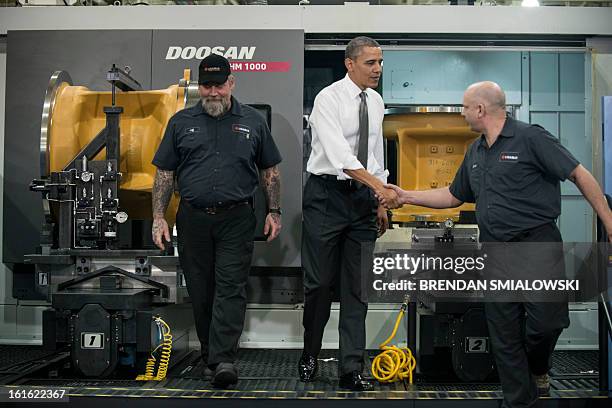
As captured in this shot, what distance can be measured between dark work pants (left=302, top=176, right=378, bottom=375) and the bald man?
2.55 feet

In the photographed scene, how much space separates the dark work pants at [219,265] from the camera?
12.0 feet

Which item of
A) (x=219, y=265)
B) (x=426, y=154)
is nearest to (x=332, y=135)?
(x=219, y=265)

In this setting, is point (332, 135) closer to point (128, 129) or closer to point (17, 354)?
point (128, 129)

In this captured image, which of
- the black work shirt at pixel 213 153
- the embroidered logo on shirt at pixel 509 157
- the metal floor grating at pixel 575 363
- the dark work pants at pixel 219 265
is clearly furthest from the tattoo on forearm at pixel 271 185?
the metal floor grating at pixel 575 363

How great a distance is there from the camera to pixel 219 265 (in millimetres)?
3689

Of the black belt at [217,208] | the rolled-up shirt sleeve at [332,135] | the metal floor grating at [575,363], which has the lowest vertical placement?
the metal floor grating at [575,363]

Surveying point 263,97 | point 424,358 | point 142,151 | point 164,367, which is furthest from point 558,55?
point 164,367

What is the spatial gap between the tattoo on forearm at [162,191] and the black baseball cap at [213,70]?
1.89ft

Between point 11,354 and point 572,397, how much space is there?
3.72 metres

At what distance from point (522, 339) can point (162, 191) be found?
2077 mm

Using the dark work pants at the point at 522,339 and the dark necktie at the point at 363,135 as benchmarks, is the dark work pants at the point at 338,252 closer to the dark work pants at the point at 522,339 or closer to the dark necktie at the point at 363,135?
the dark necktie at the point at 363,135

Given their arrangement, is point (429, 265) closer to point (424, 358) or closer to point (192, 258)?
point (424, 358)

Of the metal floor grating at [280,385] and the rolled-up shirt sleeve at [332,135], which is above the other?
the rolled-up shirt sleeve at [332,135]

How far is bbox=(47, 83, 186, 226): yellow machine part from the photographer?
4.39 m
